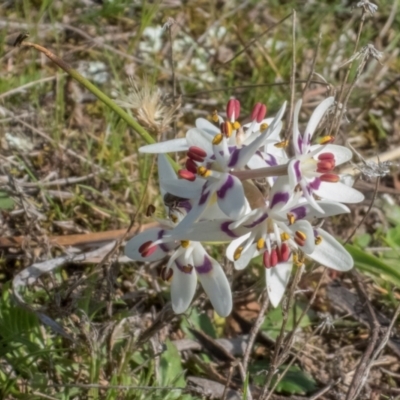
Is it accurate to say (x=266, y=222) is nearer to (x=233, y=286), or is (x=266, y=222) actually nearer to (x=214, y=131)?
(x=214, y=131)

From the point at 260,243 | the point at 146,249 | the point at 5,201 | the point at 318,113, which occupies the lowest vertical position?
the point at 5,201

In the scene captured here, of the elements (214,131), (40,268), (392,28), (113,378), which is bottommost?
(113,378)

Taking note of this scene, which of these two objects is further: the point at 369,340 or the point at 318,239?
the point at 369,340

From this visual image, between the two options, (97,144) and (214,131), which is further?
(97,144)

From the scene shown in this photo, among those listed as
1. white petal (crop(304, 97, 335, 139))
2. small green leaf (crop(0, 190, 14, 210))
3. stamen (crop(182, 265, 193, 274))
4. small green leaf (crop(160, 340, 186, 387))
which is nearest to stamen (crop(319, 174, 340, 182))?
white petal (crop(304, 97, 335, 139))

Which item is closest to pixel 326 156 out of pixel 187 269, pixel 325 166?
pixel 325 166

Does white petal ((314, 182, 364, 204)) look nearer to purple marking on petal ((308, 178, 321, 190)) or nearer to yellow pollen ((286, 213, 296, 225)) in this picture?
purple marking on petal ((308, 178, 321, 190))

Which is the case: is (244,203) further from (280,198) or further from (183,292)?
(183,292)

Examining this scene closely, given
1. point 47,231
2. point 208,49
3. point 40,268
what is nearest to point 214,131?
point 40,268
